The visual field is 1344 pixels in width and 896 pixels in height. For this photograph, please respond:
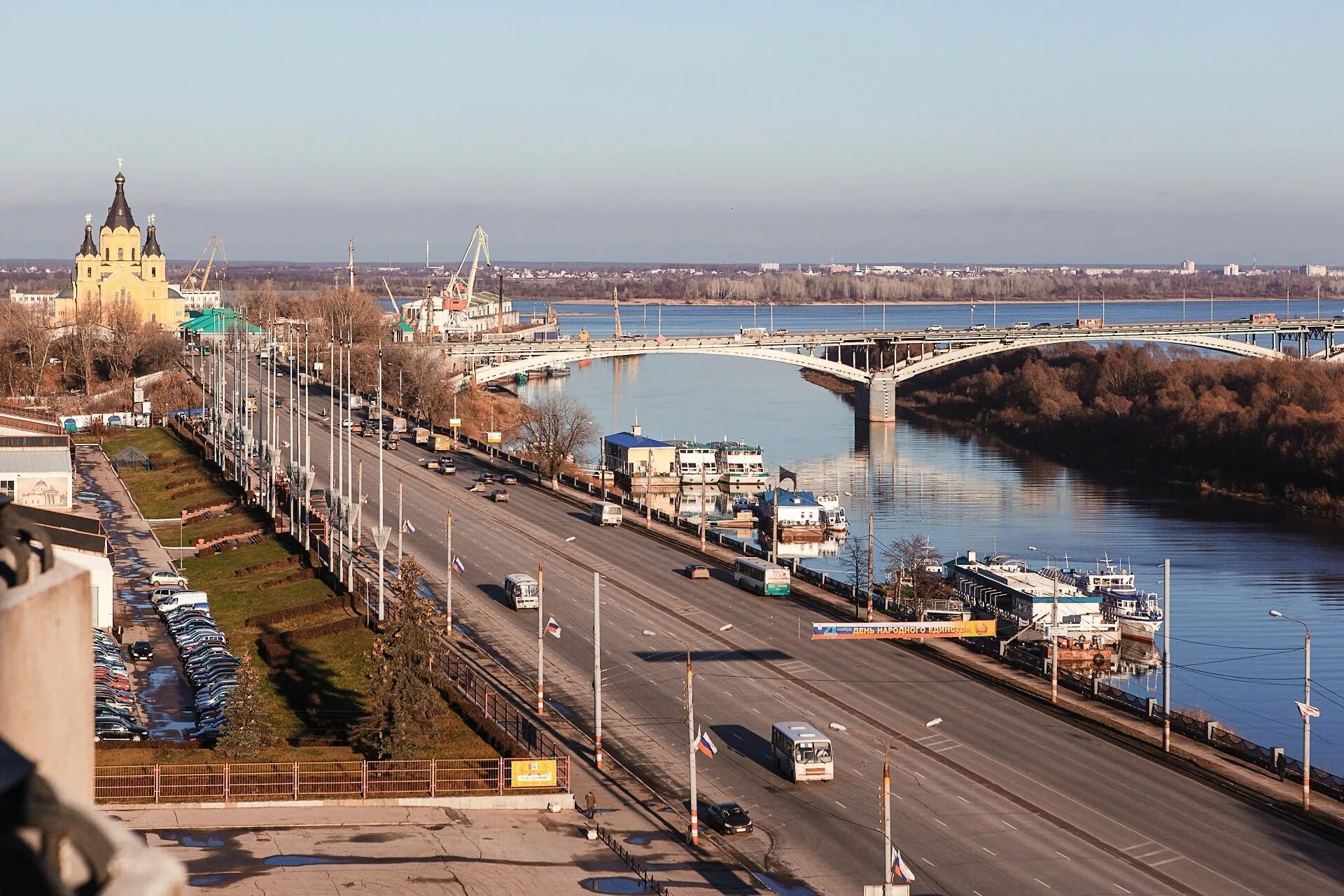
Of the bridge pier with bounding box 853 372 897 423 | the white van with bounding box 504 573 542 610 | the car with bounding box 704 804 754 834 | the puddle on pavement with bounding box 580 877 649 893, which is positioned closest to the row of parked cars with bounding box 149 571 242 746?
the white van with bounding box 504 573 542 610

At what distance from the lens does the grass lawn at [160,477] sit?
210 feet

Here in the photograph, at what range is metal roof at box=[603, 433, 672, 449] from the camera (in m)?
82.2

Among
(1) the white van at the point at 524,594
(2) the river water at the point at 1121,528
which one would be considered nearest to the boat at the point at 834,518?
(2) the river water at the point at 1121,528

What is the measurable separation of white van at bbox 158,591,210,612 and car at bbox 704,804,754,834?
23.1 metres

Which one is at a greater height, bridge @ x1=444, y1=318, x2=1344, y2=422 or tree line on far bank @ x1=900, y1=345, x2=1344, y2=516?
bridge @ x1=444, y1=318, x2=1344, y2=422

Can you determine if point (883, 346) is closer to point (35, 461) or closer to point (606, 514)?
point (606, 514)

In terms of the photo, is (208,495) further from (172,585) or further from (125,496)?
(172,585)

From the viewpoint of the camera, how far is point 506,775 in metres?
27.9

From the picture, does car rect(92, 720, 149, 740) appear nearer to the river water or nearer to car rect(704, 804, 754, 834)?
car rect(704, 804, 754, 834)

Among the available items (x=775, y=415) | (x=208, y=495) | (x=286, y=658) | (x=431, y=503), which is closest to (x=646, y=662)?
(x=286, y=658)

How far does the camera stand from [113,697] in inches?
1309

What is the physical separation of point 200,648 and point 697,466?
146 ft

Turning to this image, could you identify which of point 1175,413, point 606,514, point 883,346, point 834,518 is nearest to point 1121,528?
point 834,518

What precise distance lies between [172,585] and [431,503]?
15389 mm
